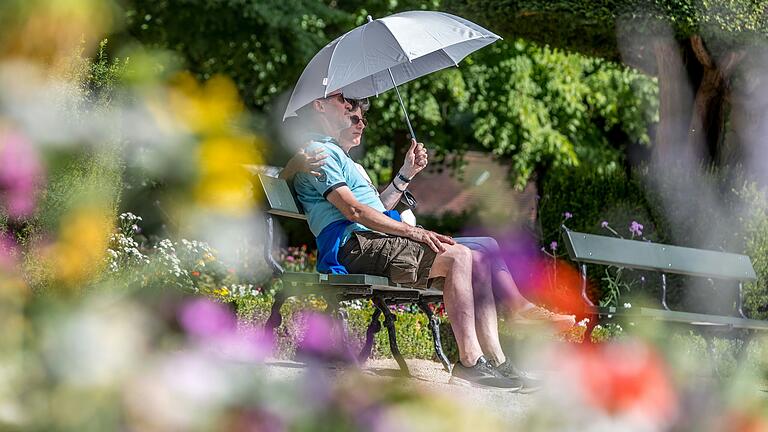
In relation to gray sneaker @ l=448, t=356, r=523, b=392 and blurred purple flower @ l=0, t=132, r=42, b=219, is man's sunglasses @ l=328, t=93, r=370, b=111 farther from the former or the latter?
blurred purple flower @ l=0, t=132, r=42, b=219

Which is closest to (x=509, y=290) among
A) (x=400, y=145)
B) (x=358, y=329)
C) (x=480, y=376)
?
(x=480, y=376)

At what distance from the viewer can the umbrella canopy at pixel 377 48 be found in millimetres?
5316

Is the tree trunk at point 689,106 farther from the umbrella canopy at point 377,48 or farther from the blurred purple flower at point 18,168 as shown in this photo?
the blurred purple flower at point 18,168

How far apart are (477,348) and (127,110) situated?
3.85 meters

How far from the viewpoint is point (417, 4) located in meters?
15.0

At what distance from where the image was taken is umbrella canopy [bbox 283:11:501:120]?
17.4 feet

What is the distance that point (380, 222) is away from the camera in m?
4.79

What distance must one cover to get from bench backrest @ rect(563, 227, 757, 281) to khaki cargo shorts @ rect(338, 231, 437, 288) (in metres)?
1.32

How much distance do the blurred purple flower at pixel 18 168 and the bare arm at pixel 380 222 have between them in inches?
149

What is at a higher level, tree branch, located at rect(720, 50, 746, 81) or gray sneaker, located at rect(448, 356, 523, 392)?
tree branch, located at rect(720, 50, 746, 81)

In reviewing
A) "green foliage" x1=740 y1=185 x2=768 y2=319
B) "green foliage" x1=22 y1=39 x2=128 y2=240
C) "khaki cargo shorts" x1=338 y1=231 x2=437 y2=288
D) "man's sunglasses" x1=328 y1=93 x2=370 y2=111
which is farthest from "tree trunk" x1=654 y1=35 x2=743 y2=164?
"green foliage" x1=22 y1=39 x2=128 y2=240

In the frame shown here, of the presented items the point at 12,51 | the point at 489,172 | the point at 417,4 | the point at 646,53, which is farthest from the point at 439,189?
the point at 12,51

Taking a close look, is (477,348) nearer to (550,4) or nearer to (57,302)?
(57,302)

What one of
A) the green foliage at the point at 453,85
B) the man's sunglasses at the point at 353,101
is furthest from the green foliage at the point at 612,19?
the man's sunglasses at the point at 353,101
